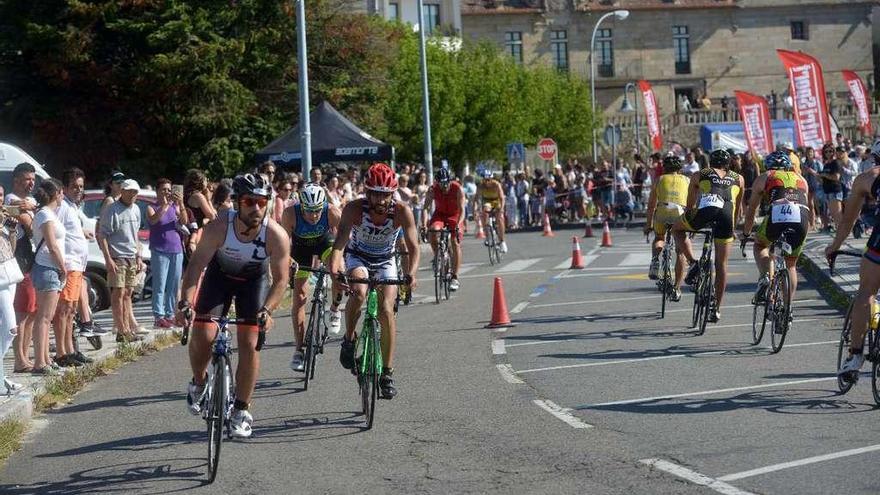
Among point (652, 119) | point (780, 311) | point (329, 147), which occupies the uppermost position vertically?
point (652, 119)

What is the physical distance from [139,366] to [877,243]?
7692mm

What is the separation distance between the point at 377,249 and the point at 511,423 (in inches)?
79.8

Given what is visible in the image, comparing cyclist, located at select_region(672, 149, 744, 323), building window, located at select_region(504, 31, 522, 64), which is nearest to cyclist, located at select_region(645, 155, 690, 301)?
cyclist, located at select_region(672, 149, 744, 323)

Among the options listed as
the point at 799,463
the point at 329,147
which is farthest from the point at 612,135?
the point at 799,463

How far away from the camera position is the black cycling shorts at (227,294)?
9.62m

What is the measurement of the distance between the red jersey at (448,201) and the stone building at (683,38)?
64.3m

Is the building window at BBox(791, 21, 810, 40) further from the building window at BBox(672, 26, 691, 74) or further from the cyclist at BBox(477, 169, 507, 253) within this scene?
the cyclist at BBox(477, 169, 507, 253)

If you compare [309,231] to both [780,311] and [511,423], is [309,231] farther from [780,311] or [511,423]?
[780,311]

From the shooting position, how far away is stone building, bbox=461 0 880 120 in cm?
8569

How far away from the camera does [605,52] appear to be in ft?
283

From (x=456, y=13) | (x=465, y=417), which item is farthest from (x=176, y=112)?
(x=456, y=13)

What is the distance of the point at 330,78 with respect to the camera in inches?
1647

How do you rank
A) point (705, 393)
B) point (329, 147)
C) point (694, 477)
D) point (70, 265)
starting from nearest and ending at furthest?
point (694, 477) < point (705, 393) < point (70, 265) < point (329, 147)

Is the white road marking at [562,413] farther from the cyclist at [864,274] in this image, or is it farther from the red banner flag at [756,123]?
the red banner flag at [756,123]
